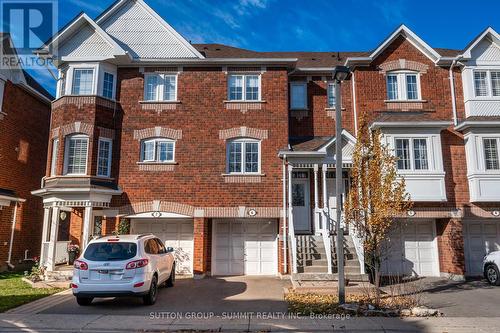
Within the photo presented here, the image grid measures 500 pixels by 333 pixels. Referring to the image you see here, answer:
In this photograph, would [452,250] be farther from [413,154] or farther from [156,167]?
[156,167]

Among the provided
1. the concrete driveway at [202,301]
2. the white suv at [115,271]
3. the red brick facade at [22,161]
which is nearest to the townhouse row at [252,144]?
the concrete driveway at [202,301]

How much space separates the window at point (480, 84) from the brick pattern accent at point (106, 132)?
14.9 meters

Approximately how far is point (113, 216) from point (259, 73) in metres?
8.27

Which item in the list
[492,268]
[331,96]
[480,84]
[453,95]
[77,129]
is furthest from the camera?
[331,96]

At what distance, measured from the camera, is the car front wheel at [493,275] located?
42.8 ft

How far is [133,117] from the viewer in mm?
15867

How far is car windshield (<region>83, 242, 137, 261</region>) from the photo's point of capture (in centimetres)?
951

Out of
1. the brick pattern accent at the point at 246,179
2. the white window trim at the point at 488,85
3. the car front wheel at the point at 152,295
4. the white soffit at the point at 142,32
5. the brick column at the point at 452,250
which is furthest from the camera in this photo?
the white soffit at the point at 142,32

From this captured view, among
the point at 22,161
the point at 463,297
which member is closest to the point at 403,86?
the point at 463,297

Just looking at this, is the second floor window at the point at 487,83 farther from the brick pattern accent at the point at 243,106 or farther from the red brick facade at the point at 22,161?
the red brick facade at the point at 22,161

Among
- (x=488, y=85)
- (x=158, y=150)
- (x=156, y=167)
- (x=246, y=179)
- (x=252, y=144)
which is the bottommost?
(x=246, y=179)

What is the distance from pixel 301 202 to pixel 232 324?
8.39m

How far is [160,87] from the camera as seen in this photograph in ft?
52.9

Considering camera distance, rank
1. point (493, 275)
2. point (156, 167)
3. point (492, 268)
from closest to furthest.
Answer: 1. point (493, 275)
2. point (492, 268)
3. point (156, 167)
